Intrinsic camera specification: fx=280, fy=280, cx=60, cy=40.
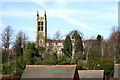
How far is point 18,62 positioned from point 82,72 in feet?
39.6

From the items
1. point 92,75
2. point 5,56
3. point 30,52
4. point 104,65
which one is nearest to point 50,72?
point 92,75

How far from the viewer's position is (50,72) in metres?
30.2

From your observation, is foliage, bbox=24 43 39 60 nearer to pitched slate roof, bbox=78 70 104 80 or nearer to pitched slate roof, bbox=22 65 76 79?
pitched slate roof, bbox=78 70 104 80

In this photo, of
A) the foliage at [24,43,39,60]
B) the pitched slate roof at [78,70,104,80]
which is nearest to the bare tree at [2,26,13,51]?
the foliage at [24,43,39,60]

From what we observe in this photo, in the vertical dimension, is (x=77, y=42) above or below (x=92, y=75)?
above

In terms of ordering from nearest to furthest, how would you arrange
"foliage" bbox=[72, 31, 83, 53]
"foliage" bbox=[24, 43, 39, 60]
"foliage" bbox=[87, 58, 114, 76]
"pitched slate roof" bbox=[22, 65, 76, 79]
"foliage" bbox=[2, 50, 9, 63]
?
"pitched slate roof" bbox=[22, 65, 76, 79]
"foliage" bbox=[87, 58, 114, 76]
"foliage" bbox=[2, 50, 9, 63]
"foliage" bbox=[24, 43, 39, 60]
"foliage" bbox=[72, 31, 83, 53]

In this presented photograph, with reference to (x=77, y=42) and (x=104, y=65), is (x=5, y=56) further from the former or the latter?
(x=77, y=42)

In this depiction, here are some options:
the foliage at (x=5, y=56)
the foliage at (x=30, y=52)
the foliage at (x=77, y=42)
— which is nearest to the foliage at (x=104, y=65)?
the foliage at (x=30, y=52)

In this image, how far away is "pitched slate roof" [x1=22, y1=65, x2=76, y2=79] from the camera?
29.7 meters

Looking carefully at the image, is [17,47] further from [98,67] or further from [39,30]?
[39,30]

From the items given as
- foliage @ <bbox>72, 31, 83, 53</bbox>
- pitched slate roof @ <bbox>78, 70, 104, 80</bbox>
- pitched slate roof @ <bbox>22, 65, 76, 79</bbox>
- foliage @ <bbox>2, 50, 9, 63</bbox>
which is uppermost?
foliage @ <bbox>72, 31, 83, 53</bbox>

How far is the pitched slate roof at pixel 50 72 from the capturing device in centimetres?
2966

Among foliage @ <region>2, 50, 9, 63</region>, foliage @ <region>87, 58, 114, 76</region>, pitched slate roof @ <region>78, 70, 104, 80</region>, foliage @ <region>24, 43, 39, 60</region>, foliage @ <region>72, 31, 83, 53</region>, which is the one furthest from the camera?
foliage @ <region>72, 31, 83, 53</region>

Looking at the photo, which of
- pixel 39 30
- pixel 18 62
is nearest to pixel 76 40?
pixel 18 62
